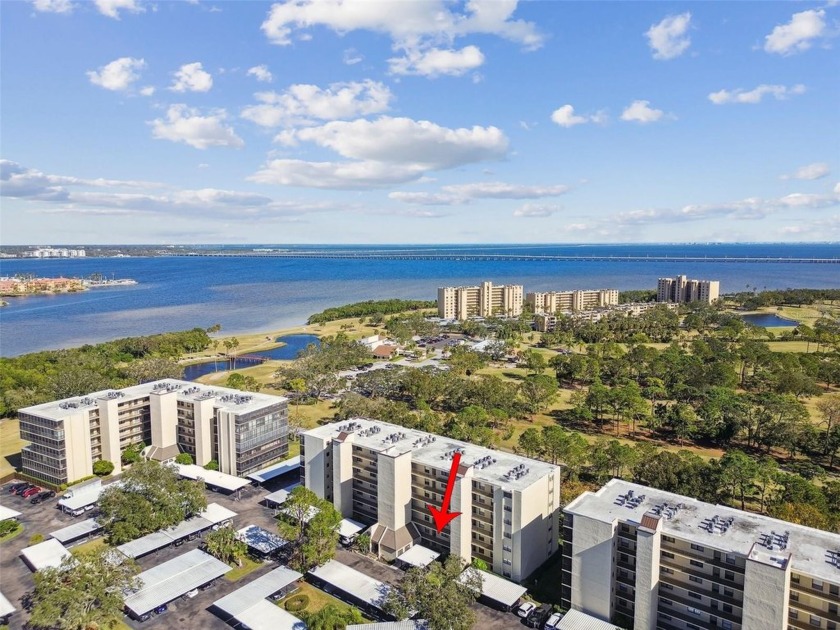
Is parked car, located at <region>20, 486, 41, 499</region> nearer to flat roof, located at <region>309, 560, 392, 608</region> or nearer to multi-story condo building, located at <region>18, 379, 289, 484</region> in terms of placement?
multi-story condo building, located at <region>18, 379, 289, 484</region>

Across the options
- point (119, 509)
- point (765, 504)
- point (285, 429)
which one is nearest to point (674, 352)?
point (765, 504)

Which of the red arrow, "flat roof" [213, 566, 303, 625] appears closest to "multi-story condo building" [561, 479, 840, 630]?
the red arrow

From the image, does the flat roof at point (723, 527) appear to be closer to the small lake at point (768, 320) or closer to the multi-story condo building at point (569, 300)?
the small lake at point (768, 320)

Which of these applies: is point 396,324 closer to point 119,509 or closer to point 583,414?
point 583,414

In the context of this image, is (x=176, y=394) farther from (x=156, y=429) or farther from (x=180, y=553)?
(x=180, y=553)

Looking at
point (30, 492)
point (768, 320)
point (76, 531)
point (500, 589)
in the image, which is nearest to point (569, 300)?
point (768, 320)
